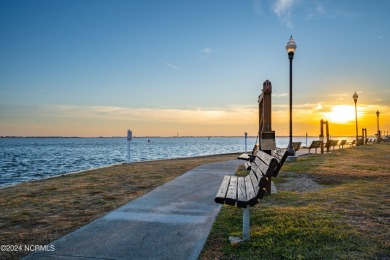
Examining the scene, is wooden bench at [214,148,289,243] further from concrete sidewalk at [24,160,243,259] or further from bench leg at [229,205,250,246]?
concrete sidewalk at [24,160,243,259]

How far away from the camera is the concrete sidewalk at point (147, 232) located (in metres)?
3.73

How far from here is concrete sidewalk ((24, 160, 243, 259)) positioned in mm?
3734

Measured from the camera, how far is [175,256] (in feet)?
12.0

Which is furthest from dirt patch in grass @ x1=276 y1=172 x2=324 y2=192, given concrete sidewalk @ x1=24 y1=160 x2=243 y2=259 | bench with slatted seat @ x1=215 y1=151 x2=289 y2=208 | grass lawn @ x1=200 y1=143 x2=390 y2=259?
bench with slatted seat @ x1=215 y1=151 x2=289 y2=208

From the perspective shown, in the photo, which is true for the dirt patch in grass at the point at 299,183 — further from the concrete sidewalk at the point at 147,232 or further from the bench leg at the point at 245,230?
the bench leg at the point at 245,230

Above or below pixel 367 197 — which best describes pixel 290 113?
above

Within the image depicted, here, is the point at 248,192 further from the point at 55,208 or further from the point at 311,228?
the point at 55,208

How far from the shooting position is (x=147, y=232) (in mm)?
4469

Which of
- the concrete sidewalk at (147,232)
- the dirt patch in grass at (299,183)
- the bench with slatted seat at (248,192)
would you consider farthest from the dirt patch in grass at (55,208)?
the dirt patch in grass at (299,183)

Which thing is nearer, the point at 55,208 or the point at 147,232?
the point at 147,232

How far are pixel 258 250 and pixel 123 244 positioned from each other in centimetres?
175

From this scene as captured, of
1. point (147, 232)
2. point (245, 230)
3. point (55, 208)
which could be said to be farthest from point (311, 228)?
point (55, 208)

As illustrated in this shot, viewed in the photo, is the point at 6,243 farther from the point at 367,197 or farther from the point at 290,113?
the point at 290,113

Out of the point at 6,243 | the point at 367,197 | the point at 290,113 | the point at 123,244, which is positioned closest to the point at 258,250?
the point at 123,244
